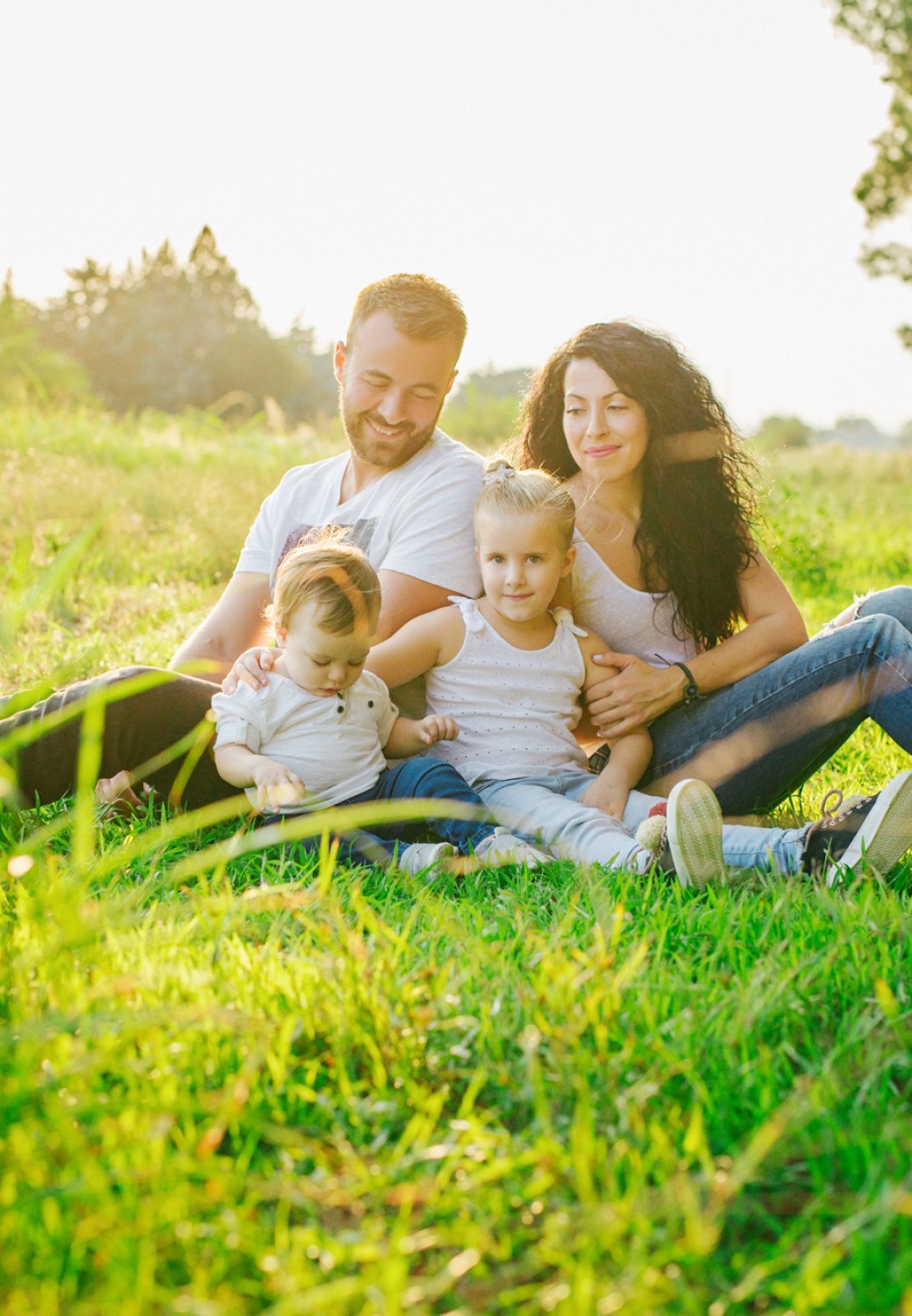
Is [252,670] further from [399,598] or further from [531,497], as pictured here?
[531,497]

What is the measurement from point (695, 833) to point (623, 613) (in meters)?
1.03

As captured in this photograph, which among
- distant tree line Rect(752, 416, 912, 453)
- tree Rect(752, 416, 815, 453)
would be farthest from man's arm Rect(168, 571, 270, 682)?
tree Rect(752, 416, 815, 453)

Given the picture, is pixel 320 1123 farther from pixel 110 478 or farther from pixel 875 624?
pixel 110 478

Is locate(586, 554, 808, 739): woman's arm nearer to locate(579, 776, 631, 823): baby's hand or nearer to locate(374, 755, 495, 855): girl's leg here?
locate(579, 776, 631, 823): baby's hand

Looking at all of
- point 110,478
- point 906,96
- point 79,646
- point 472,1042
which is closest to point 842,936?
point 472,1042

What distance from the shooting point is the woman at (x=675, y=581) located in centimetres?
300

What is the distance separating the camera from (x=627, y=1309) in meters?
1.13

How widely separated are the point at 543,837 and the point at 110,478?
597 centimetres

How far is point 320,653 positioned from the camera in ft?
A: 8.84

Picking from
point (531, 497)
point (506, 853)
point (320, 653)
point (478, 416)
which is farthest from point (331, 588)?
point (478, 416)

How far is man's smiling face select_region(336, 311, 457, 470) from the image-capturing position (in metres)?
3.27

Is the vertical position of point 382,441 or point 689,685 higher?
point 382,441

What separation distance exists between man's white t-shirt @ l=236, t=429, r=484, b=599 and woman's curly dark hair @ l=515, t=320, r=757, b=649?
40cm

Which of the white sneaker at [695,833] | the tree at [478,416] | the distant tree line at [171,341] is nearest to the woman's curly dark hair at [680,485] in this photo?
the white sneaker at [695,833]
